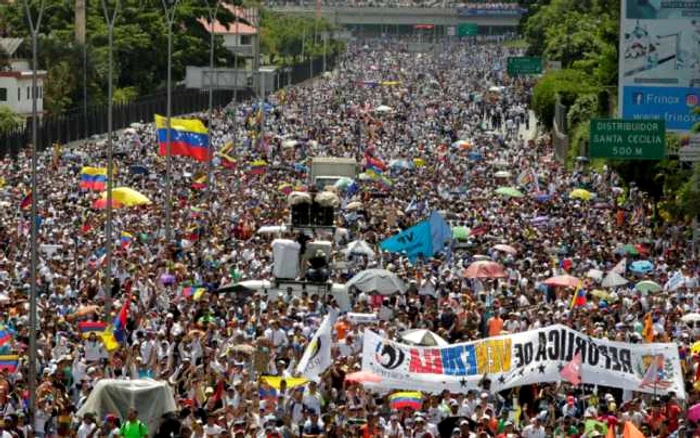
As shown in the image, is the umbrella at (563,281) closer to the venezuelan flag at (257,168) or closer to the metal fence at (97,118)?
the venezuelan flag at (257,168)

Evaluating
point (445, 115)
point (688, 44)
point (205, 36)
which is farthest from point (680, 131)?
point (205, 36)

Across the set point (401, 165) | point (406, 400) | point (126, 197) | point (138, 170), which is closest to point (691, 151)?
point (126, 197)

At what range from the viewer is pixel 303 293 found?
110ft

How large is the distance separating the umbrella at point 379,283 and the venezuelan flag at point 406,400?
8940mm

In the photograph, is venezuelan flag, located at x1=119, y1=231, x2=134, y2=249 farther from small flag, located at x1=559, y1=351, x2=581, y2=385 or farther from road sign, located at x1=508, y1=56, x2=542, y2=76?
road sign, located at x1=508, y1=56, x2=542, y2=76

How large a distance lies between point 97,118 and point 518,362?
6014 centimetres

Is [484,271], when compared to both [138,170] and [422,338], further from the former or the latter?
[138,170]

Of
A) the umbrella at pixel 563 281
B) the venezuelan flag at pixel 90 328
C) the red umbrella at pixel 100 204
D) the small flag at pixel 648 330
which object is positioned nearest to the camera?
the venezuelan flag at pixel 90 328

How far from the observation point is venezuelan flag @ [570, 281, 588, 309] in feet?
109

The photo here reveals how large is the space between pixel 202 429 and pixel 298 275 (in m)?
14.0

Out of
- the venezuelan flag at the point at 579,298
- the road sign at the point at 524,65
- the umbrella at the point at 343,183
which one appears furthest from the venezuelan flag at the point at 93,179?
the road sign at the point at 524,65

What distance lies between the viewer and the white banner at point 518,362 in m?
23.9

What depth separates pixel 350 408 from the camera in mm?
22984

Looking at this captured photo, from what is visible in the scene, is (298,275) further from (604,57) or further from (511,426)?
(604,57)
